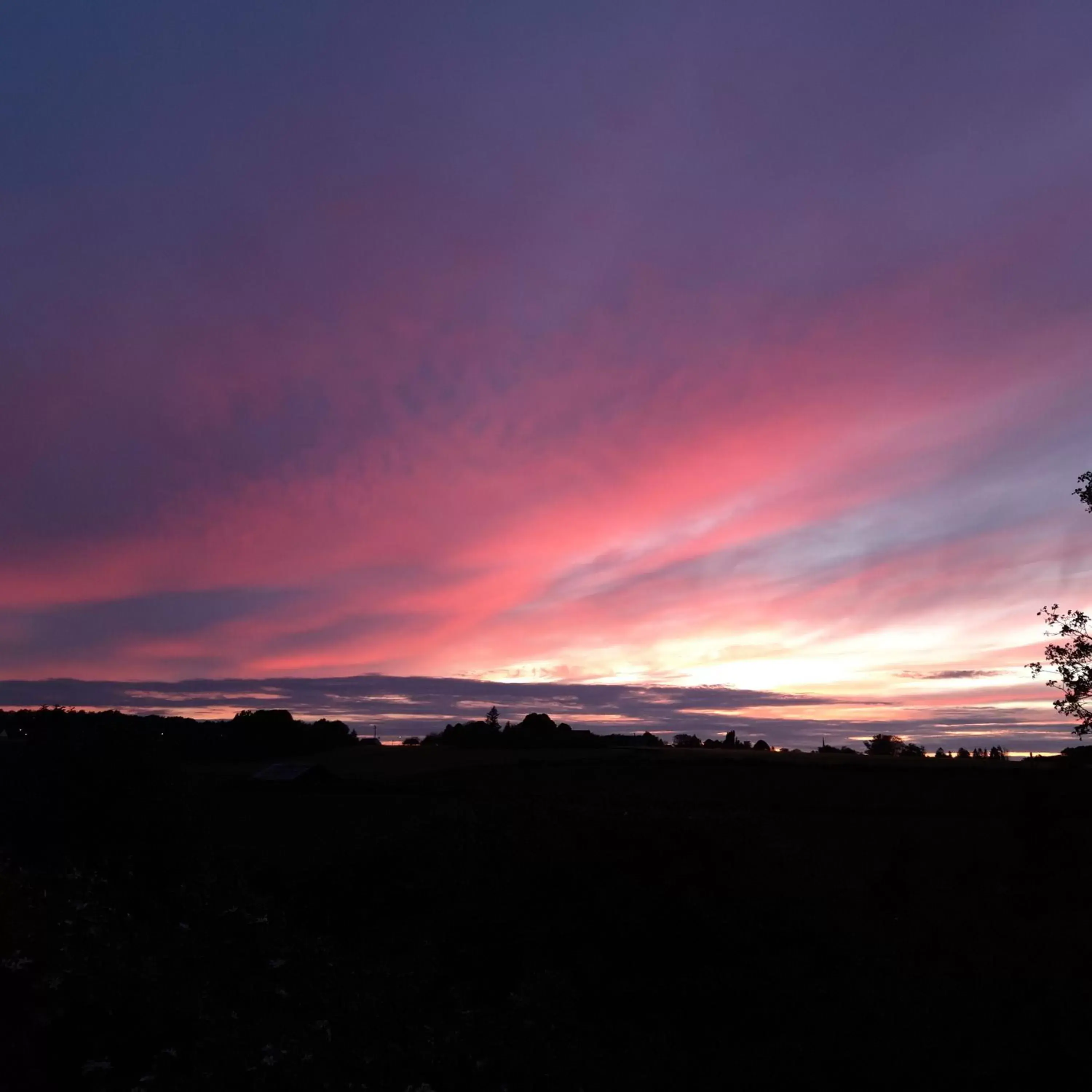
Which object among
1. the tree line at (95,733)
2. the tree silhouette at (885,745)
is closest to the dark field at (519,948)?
the tree line at (95,733)

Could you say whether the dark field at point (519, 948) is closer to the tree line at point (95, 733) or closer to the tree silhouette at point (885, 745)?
the tree line at point (95, 733)

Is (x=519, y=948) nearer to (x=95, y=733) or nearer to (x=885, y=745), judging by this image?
(x=95, y=733)

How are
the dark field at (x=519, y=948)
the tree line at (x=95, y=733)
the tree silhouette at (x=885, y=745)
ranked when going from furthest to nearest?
the tree silhouette at (x=885, y=745), the tree line at (x=95, y=733), the dark field at (x=519, y=948)

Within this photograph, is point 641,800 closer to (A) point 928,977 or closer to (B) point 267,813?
(B) point 267,813

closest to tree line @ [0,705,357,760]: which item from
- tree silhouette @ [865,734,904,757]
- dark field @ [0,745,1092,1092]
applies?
dark field @ [0,745,1092,1092]

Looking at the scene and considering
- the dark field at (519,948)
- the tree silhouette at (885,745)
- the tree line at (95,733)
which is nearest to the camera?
the dark field at (519,948)

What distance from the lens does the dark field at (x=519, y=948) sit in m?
11.6

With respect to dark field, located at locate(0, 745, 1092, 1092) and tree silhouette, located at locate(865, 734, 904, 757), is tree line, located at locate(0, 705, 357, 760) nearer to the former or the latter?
dark field, located at locate(0, 745, 1092, 1092)

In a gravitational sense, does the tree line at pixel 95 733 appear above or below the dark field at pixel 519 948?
above

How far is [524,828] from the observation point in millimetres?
30016

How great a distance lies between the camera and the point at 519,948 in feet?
63.3

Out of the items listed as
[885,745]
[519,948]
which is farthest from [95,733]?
[885,745]

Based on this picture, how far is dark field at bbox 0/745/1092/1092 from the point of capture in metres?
11.6

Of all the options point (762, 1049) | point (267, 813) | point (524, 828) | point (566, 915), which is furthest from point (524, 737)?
point (762, 1049)
